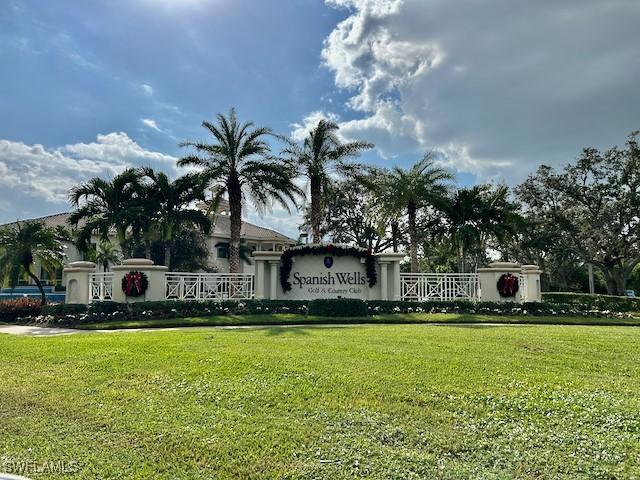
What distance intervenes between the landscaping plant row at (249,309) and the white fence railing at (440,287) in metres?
1.59

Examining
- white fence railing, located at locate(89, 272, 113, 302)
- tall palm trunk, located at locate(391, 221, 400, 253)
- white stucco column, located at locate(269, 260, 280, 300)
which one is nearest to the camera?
white fence railing, located at locate(89, 272, 113, 302)

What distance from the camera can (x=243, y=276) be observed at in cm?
1886

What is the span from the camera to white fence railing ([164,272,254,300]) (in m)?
17.3

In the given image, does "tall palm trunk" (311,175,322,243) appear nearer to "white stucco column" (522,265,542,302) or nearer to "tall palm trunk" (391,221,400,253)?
"white stucco column" (522,265,542,302)

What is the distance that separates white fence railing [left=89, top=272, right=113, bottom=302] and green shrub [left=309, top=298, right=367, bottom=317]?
26.4ft

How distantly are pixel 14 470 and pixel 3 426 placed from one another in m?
1.18

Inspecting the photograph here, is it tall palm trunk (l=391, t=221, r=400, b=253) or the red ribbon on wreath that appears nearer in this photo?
the red ribbon on wreath

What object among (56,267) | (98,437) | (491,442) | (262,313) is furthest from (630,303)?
(56,267)

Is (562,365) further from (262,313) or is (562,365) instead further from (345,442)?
(262,313)

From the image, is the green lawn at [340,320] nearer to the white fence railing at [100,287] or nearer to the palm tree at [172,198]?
the white fence railing at [100,287]

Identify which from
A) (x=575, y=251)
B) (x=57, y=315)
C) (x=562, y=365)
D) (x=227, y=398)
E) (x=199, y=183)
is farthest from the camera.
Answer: (x=575, y=251)

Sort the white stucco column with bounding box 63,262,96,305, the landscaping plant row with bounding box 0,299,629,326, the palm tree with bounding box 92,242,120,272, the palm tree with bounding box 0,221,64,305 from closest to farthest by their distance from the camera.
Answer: the landscaping plant row with bounding box 0,299,629,326 < the white stucco column with bounding box 63,262,96,305 < the palm tree with bounding box 0,221,64,305 < the palm tree with bounding box 92,242,120,272

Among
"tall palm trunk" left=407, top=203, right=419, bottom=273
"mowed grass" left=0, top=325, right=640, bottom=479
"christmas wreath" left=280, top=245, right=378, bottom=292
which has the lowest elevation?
"mowed grass" left=0, top=325, right=640, bottom=479

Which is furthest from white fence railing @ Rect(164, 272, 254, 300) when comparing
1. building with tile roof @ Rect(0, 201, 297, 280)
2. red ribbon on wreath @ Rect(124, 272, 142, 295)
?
building with tile roof @ Rect(0, 201, 297, 280)
